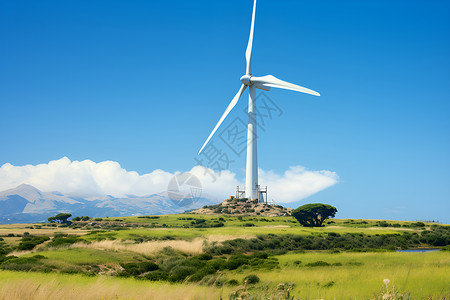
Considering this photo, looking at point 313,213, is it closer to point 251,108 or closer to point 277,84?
point 277,84

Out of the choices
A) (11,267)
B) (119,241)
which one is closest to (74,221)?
(119,241)

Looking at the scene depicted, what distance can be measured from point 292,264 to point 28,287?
25364 mm

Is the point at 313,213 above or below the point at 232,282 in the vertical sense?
above

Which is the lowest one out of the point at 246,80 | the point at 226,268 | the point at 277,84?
the point at 226,268

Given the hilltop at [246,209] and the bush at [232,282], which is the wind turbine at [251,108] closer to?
the hilltop at [246,209]

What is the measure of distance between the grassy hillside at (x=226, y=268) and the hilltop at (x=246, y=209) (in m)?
50.4

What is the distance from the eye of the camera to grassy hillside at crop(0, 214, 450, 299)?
16.5 m

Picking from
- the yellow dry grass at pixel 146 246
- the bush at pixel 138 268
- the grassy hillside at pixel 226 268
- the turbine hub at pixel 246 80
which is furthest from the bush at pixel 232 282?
the turbine hub at pixel 246 80

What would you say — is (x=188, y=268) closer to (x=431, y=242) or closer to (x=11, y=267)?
(x=11, y=267)

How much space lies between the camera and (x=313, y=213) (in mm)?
105875

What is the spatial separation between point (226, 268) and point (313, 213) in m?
75.9

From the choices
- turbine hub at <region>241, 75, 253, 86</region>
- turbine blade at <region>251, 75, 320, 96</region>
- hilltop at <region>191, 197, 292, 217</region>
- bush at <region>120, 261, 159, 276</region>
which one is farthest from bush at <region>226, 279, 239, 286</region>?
turbine hub at <region>241, 75, 253, 86</region>

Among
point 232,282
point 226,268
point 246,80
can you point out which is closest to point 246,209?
point 246,80

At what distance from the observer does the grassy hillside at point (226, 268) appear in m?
16.5
